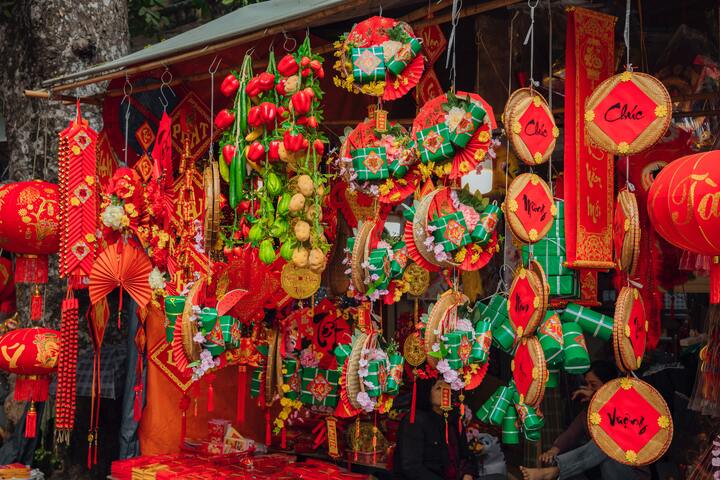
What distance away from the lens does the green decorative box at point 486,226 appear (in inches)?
157

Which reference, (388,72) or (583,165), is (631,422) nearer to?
(583,165)

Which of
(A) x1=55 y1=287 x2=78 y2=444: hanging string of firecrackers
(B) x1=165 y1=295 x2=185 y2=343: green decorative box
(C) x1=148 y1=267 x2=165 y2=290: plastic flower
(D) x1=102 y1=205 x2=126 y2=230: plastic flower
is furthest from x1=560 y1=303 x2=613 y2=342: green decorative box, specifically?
(A) x1=55 y1=287 x2=78 y2=444: hanging string of firecrackers

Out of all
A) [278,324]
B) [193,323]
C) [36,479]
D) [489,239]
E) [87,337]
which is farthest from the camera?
[87,337]

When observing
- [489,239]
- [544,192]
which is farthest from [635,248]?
[489,239]

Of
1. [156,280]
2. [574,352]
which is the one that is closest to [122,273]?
[156,280]

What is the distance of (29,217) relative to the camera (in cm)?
619

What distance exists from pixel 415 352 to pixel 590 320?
1009 millimetres

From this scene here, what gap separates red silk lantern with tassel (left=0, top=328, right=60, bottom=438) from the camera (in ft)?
21.0

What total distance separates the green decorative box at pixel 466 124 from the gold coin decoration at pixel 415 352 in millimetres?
1383

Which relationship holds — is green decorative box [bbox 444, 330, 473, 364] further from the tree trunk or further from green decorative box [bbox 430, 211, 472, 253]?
the tree trunk

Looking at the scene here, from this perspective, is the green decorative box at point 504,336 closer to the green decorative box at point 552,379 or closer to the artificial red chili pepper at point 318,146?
the green decorative box at point 552,379

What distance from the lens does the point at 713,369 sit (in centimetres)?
409

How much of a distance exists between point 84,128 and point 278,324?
1.77 metres

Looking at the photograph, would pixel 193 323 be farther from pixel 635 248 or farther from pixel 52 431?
pixel 52 431
